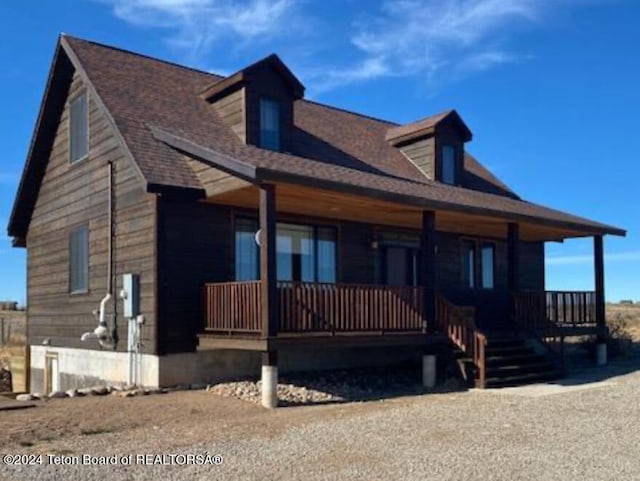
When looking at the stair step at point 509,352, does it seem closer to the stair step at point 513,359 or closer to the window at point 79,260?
the stair step at point 513,359

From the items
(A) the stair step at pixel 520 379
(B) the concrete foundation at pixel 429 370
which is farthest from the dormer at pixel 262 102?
(A) the stair step at pixel 520 379

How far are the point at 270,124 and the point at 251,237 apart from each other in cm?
301

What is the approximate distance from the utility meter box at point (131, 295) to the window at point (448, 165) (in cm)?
971

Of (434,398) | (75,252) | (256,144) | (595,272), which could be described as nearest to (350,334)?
(434,398)

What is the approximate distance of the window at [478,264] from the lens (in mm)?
20219

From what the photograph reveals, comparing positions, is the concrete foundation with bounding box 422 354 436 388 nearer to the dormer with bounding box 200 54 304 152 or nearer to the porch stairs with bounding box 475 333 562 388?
the porch stairs with bounding box 475 333 562 388

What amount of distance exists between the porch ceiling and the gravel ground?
3.70m

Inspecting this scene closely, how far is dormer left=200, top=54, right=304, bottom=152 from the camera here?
1605 cm

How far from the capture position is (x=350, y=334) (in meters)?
12.9

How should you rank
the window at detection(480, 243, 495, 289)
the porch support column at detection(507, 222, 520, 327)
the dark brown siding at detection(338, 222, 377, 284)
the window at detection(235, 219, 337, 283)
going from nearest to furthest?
1. the window at detection(235, 219, 337, 283)
2. the dark brown siding at detection(338, 222, 377, 284)
3. the porch support column at detection(507, 222, 520, 327)
4. the window at detection(480, 243, 495, 289)

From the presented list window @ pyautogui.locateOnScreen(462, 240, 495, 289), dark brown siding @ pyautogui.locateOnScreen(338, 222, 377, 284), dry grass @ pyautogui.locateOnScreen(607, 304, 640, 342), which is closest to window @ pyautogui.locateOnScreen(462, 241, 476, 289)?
window @ pyautogui.locateOnScreen(462, 240, 495, 289)

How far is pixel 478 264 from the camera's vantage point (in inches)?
808

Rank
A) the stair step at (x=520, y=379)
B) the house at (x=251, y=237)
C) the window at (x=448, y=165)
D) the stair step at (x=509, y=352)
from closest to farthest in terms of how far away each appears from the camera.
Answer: the house at (x=251, y=237) < the stair step at (x=520, y=379) < the stair step at (x=509, y=352) < the window at (x=448, y=165)

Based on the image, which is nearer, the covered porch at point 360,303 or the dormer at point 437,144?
the covered porch at point 360,303
